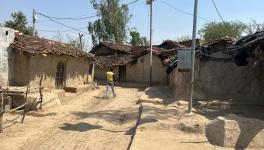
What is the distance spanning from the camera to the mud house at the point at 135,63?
30.2m

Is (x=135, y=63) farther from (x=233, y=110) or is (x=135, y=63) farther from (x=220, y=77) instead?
(x=233, y=110)

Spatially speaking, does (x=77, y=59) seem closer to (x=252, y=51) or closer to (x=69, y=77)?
(x=69, y=77)

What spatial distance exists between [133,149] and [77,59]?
15650 mm

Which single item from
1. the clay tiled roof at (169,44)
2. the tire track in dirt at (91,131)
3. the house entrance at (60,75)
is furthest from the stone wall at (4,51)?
the clay tiled roof at (169,44)

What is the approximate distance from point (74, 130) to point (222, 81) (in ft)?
23.9

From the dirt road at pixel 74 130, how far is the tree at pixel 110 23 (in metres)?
32.5

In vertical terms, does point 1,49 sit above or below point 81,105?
above

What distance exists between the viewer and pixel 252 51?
38.2 feet

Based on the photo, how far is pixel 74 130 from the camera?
37.0 ft

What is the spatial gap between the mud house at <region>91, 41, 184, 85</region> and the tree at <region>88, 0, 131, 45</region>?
1119cm

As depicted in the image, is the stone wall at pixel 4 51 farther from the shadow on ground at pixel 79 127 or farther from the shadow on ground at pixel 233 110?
the shadow on ground at pixel 233 110

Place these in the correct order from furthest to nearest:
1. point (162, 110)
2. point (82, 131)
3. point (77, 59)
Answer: point (77, 59) < point (162, 110) < point (82, 131)

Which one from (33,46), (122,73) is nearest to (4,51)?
(33,46)

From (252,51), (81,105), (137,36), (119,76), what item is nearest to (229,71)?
(252,51)
